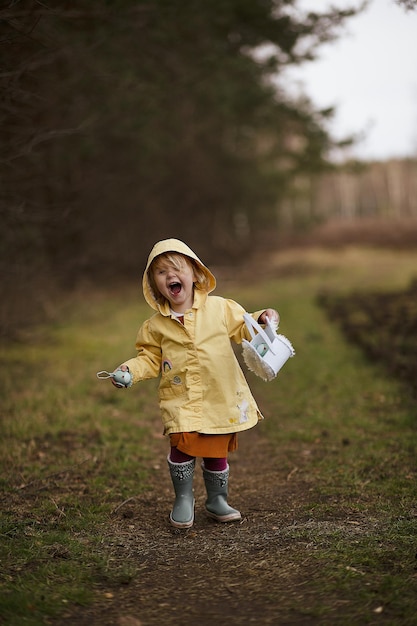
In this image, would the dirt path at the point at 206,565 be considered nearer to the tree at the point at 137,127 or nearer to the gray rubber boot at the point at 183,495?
the gray rubber boot at the point at 183,495

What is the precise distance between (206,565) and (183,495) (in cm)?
72

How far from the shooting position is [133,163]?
59.6ft

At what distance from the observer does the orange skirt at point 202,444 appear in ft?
13.0

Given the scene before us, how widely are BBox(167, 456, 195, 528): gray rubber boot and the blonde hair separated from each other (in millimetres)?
1025

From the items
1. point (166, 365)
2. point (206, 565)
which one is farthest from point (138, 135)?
point (206, 565)

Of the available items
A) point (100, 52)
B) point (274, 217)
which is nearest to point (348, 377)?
point (100, 52)

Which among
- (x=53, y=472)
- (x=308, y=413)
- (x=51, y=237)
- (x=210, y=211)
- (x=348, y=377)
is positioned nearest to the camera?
(x=53, y=472)

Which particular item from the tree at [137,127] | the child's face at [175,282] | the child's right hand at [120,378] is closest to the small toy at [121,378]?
the child's right hand at [120,378]

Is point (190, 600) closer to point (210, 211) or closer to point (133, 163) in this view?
point (133, 163)

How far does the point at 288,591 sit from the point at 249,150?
23.6 m

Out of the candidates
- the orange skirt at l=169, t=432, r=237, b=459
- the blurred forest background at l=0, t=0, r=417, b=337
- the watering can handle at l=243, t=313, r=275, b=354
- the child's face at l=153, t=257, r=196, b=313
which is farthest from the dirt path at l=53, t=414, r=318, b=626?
the blurred forest background at l=0, t=0, r=417, b=337

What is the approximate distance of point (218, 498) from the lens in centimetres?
421

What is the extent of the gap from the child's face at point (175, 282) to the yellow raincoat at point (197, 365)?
0.20 ft

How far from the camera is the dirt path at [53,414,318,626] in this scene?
2914 millimetres
